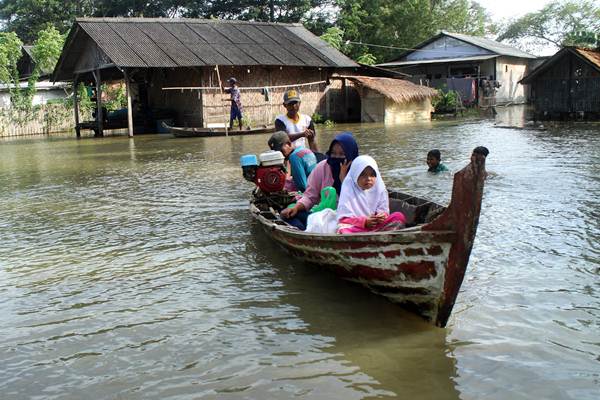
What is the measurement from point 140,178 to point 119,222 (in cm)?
434

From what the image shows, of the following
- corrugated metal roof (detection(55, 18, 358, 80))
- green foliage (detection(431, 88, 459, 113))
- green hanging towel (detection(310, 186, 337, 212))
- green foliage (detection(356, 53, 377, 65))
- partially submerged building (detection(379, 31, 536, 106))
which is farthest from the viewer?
green foliage (detection(356, 53, 377, 65))

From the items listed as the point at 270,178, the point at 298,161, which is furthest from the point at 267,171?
the point at 298,161

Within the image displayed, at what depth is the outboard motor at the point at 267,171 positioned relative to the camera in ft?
23.0

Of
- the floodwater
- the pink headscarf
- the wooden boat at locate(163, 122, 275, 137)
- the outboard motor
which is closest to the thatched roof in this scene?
the wooden boat at locate(163, 122, 275, 137)

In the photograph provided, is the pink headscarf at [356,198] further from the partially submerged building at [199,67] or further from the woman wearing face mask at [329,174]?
the partially submerged building at [199,67]

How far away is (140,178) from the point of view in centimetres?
1239

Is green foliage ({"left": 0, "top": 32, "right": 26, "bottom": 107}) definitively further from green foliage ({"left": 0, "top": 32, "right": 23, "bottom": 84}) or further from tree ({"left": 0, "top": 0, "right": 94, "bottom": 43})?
tree ({"left": 0, "top": 0, "right": 94, "bottom": 43})

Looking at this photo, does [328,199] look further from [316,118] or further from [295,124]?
[316,118]

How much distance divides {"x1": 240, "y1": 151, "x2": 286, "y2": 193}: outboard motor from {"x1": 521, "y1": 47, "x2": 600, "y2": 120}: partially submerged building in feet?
58.8

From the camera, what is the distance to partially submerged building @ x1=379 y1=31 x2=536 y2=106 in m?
33.8

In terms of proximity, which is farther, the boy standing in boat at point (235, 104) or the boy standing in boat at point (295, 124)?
the boy standing in boat at point (235, 104)

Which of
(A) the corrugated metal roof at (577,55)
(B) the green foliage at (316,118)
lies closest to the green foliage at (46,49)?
(B) the green foliage at (316,118)

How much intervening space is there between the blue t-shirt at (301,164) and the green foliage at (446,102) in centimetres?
2374

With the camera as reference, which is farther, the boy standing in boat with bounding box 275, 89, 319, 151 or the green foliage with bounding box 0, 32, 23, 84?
the green foliage with bounding box 0, 32, 23, 84
